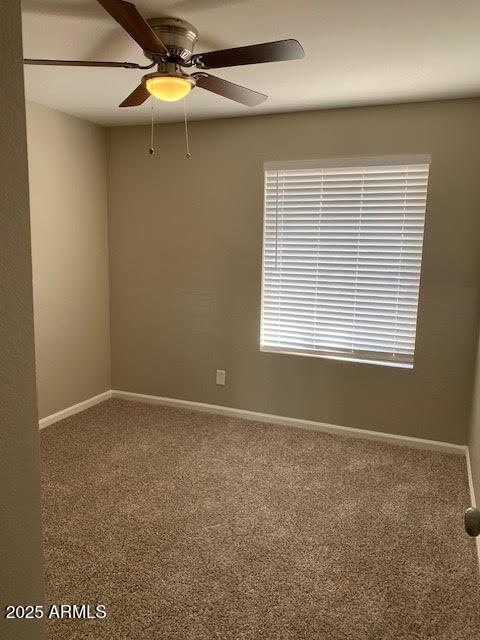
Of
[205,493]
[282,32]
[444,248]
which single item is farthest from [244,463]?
[282,32]

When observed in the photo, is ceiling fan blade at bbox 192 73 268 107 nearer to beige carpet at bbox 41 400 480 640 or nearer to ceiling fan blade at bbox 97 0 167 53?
ceiling fan blade at bbox 97 0 167 53

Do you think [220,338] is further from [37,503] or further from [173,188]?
[37,503]

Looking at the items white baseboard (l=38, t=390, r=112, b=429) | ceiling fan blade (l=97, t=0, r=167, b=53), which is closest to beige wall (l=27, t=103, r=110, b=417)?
white baseboard (l=38, t=390, r=112, b=429)

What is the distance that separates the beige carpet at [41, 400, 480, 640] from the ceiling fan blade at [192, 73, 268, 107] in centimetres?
216

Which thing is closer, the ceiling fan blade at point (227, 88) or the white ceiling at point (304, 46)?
the white ceiling at point (304, 46)

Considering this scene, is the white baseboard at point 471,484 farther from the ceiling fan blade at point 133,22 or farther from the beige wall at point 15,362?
the ceiling fan blade at point 133,22

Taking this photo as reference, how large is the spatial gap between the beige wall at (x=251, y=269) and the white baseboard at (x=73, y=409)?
0.60 ft

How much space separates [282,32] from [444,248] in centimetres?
177

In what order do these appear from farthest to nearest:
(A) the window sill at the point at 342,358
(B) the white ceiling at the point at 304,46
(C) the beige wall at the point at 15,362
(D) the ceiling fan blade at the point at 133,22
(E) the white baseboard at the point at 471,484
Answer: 1. (A) the window sill at the point at 342,358
2. (E) the white baseboard at the point at 471,484
3. (B) the white ceiling at the point at 304,46
4. (D) the ceiling fan blade at the point at 133,22
5. (C) the beige wall at the point at 15,362

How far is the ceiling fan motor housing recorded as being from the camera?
1945mm

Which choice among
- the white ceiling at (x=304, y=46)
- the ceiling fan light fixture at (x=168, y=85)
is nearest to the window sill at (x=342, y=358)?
the white ceiling at (x=304, y=46)

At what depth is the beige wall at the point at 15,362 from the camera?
2.78ft

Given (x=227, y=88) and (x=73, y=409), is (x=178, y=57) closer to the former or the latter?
(x=227, y=88)

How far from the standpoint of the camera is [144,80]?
6.53 ft
